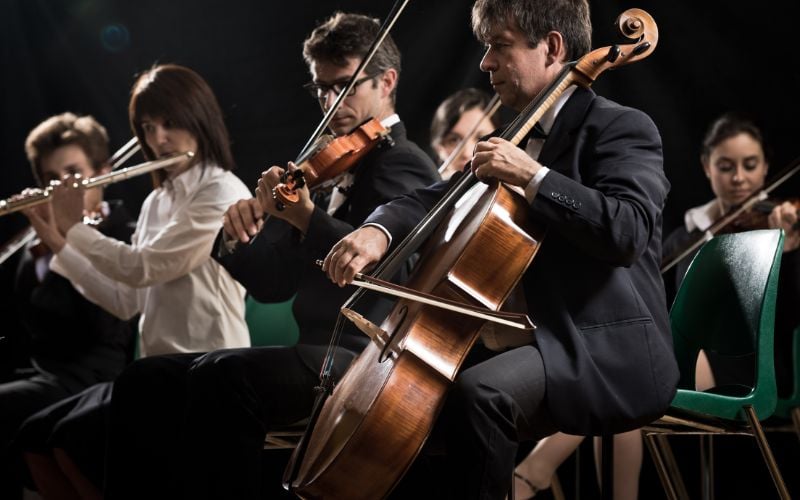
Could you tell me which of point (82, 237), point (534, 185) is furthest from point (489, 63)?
point (82, 237)

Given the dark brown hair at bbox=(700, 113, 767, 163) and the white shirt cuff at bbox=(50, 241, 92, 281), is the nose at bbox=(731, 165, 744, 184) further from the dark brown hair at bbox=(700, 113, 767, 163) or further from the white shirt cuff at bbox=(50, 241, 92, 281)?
the white shirt cuff at bbox=(50, 241, 92, 281)

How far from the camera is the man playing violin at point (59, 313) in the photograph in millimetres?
2627

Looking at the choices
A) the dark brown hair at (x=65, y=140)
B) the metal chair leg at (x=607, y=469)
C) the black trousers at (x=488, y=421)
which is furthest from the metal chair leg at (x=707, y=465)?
the dark brown hair at (x=65, y=140)

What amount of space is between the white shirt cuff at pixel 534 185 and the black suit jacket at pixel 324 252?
0.53m

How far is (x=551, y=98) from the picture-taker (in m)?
1.53

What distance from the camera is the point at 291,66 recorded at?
3.38 m

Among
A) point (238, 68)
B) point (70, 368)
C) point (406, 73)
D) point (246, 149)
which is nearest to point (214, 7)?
point (238, 68)

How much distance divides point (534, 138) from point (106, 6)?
252 cm

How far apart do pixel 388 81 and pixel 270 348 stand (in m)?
0.70

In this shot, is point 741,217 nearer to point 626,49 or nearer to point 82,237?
point 626,49

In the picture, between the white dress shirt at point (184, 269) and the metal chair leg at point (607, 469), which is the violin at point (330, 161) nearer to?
the white dress shirt at point (184, 269)

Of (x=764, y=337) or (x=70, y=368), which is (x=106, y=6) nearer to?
(x=70, y=368)

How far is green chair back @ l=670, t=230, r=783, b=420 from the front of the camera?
65.9 inches

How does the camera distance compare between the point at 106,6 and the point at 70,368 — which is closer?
the point at 70,368
